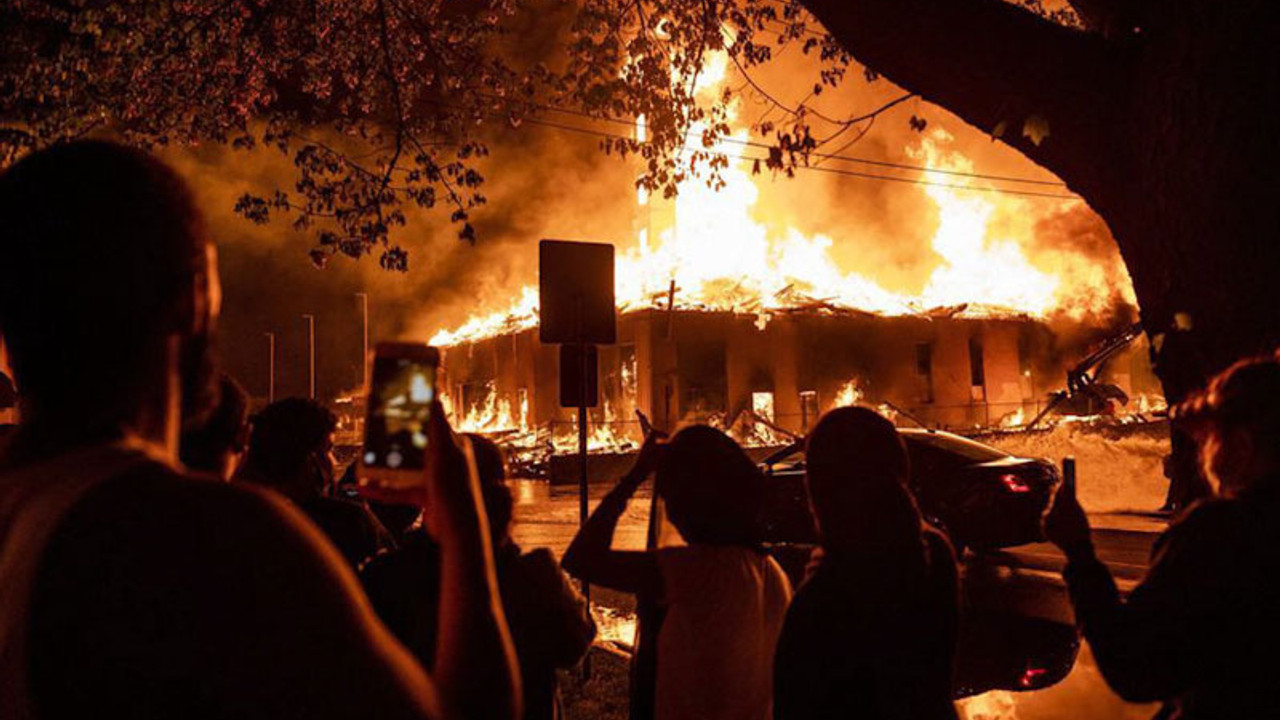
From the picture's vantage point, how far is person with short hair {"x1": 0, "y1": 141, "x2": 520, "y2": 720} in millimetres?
905

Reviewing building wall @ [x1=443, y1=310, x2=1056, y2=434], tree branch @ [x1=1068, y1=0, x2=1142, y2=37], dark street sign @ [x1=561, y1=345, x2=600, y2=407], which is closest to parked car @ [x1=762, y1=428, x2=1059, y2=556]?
dark street sign @ [x1=561, y1=345, x2=600, y2=407]

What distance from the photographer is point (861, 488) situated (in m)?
2.62

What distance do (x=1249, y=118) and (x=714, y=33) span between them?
626 cm

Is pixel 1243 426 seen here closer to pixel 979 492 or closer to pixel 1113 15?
pixel 1113 15

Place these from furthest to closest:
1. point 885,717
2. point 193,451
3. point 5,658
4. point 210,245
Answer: point 193,451, point 885,717, point 210,245, point 5,658

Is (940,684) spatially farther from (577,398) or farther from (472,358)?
(472,358)

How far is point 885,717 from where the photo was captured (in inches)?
99.9

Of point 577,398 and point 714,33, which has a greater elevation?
point 714,33

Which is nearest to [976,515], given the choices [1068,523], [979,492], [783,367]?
[979,492]

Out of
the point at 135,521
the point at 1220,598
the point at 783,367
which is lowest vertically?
the point at 1220,598

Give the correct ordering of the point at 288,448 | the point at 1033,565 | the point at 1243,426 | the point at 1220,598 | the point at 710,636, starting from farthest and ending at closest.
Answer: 1. the point at 1033,565
2. the point at 288,448
3. the point at 710,636
4. the point at 1243,426
5. the point at 1220,598

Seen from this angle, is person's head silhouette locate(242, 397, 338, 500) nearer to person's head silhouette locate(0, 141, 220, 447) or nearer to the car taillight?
person's head silhouette locate(0, 141, 220, 447)

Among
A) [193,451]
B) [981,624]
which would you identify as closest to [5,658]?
[193,451]

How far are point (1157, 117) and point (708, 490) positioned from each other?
2510 millimetres
